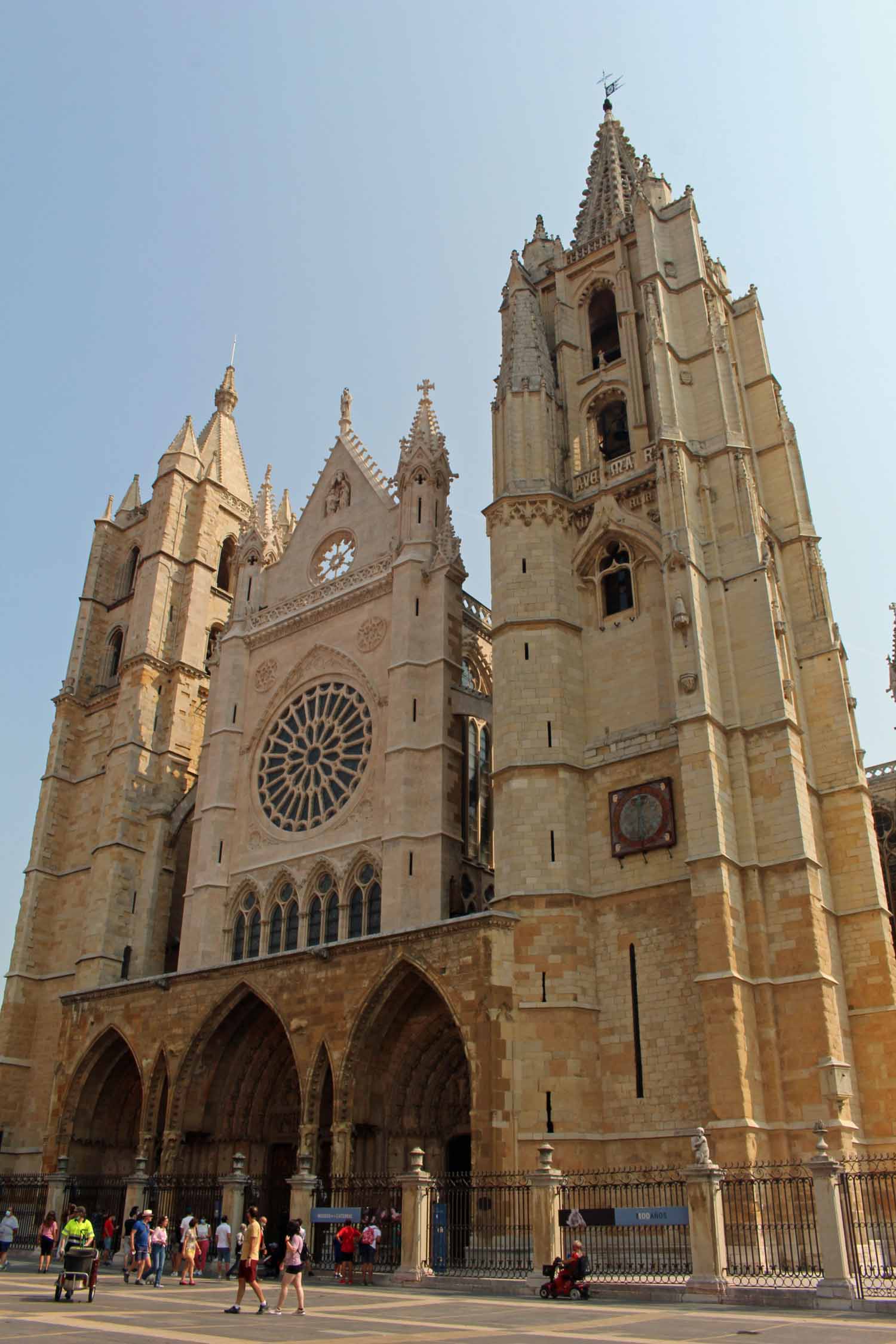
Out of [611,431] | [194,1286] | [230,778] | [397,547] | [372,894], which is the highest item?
[611,431]

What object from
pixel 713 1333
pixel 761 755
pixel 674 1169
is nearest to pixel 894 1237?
pixel 674 1169

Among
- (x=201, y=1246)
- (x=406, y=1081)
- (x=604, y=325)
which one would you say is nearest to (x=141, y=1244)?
(x=201, y=1246)

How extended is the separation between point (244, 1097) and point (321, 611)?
11599 millimetres

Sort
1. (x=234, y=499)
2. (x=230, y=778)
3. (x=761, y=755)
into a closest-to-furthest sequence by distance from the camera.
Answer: (x=761, y=755) → (x=230, y=778) → (x=234, y=499)

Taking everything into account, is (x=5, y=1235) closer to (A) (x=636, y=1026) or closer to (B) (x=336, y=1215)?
(B) (x=336, y=1215)

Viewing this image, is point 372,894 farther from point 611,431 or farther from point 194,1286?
point 611,431

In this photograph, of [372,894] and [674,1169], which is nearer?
[674,1169]

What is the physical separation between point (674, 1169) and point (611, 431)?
1686 centimetres

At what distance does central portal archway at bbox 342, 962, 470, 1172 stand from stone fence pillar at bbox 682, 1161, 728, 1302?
6.75m

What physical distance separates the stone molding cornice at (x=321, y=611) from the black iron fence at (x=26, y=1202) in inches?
531

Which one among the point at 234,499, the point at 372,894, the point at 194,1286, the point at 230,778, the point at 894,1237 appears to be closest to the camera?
the point at 194,1286

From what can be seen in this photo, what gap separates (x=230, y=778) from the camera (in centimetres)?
2727

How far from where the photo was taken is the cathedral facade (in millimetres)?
17828

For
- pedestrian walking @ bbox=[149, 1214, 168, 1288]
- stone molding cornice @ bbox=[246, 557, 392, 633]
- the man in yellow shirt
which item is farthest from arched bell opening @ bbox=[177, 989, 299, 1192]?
stone molding cornice @ bbox=[246, 557, 392, 633]
